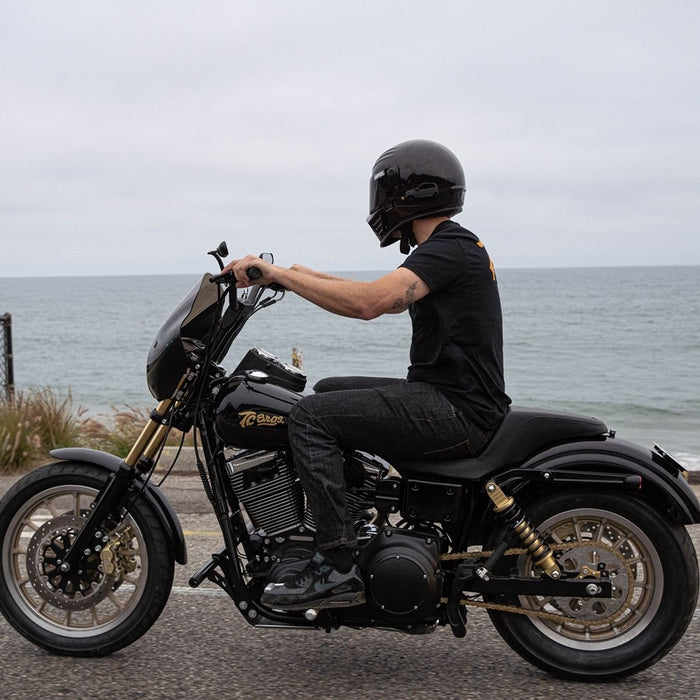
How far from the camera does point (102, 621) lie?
4.32 meters

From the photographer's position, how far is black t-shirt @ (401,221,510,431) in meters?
3.69

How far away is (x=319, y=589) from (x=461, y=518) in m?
0.62

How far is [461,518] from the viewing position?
3846mm

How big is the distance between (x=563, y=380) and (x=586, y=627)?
2449 centimetres

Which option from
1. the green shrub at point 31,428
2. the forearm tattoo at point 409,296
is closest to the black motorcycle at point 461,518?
the forearm tattoo at point 409,296

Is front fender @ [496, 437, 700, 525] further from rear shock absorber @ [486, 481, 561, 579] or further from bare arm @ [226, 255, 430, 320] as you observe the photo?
bare arm @ [226, 255, 430, 320]

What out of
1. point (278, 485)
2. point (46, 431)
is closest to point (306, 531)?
point (278, 485)

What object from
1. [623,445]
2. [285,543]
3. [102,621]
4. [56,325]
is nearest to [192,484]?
[102,621]

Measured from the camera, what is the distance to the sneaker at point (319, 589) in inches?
146

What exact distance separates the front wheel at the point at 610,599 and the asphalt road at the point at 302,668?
0.40 ft

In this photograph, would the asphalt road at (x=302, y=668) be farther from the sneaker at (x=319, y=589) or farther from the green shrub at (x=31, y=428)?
the green shrub at (x=31, y=428)

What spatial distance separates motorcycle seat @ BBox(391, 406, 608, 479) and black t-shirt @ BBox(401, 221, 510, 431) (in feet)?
0.23

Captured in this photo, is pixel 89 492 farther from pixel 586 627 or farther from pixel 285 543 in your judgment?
pixel 586 627

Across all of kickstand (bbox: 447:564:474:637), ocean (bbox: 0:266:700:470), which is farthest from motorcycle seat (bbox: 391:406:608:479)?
ocean (bbox: 0:266:700:470)
